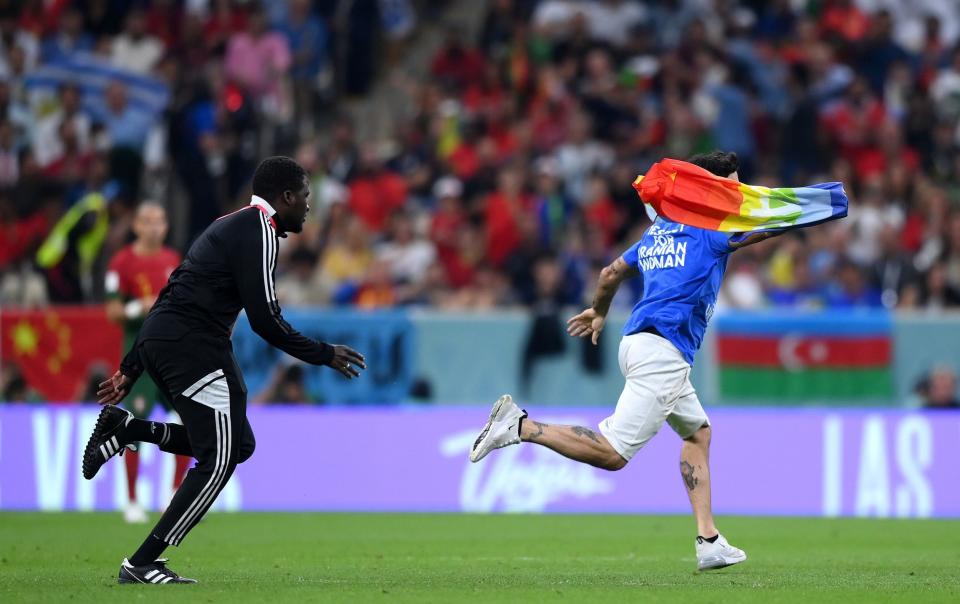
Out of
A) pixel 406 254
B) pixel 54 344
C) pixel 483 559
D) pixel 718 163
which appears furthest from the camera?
pixel 406 254

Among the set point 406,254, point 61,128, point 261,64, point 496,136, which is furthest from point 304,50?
point 406,254

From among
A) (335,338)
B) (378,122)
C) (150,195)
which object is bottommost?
(335,338)

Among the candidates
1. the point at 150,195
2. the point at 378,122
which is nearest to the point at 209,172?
the point at 150,195

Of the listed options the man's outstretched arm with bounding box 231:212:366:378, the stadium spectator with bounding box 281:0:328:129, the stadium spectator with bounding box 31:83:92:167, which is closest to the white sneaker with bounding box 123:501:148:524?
the man's outstretched arm with bounding box 231:212:366:378

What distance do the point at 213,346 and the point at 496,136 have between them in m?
13.4

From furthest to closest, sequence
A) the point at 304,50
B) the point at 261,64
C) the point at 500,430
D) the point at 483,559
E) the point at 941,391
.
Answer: the point at 304,50, the point at 261,64, the point at 941,391, the point at 483,559, the point at 500,430

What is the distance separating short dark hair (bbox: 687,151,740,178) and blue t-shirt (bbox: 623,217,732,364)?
1.67 ft

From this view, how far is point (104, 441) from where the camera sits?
364 inches

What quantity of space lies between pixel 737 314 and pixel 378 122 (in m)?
8.05

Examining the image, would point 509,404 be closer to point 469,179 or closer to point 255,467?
point 255,467

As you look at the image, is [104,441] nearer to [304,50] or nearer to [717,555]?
[717,555]

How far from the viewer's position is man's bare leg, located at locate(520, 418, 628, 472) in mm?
9523

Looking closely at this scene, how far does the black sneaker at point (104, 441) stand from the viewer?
9172 mm

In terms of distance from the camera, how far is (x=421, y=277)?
19672 mm
